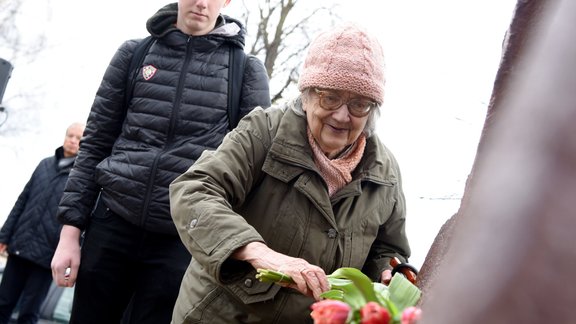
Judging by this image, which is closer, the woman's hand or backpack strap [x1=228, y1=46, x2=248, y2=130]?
the woman's hand

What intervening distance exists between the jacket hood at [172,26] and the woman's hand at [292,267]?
4.47 ft

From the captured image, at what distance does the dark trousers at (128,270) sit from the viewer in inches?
119

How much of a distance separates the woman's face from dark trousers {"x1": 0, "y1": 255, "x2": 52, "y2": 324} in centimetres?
407

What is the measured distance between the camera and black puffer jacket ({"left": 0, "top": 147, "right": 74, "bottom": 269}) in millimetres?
5863

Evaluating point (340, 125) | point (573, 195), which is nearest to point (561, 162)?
point (573, 195)

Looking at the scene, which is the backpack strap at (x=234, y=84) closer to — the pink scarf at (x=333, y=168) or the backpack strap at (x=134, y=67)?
the backpack strap at (x=134, y=67)

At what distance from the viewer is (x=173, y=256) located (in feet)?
9.96

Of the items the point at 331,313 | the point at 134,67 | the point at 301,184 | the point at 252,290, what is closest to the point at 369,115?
the point at 301,184

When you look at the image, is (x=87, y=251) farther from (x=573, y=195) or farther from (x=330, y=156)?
(x=573, y=195)

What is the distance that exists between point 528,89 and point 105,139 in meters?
2.88

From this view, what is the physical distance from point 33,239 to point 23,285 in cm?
42

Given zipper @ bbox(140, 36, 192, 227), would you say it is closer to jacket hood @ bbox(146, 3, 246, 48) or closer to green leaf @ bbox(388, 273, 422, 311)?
Answer: jacket hood @ bbox(146, 3, 246, 48)

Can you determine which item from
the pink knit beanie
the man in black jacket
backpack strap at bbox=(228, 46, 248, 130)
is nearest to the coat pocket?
the pink knit beanie

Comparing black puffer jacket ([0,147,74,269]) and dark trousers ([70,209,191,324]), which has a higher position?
dark trousers ([70,209,191,324])
